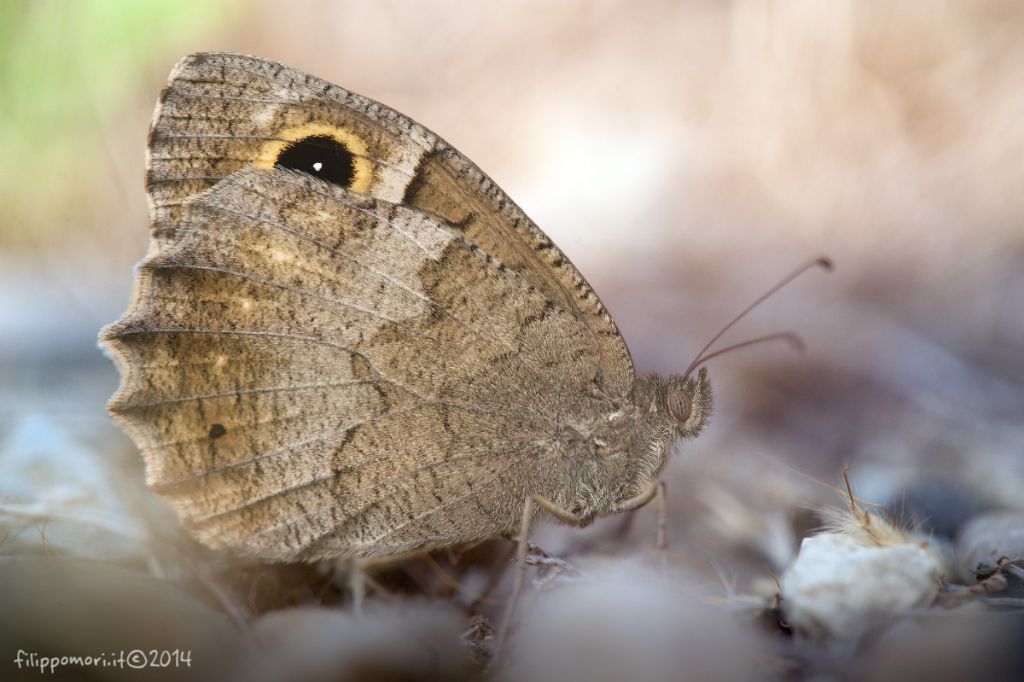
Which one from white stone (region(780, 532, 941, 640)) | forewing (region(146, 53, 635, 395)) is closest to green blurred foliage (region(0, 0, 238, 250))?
forewing (region(146, 53, 635, 395))

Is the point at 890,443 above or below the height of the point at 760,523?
above

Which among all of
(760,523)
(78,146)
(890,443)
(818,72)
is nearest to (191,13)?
(78,146)

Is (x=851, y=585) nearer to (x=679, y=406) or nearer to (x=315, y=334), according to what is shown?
(x=679, y=406)

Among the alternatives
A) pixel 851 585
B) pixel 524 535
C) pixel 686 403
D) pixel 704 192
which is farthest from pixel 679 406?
pixel 704 192

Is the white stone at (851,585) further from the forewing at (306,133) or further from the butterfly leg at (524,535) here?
the forewing at (306,133)

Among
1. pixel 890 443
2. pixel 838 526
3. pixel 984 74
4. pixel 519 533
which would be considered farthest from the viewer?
pixel 984 74

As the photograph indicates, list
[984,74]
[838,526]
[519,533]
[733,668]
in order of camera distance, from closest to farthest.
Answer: [733,668] → [838,526] → [519,533] → [984,74]

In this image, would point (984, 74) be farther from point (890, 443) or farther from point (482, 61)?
point (482, 61)
